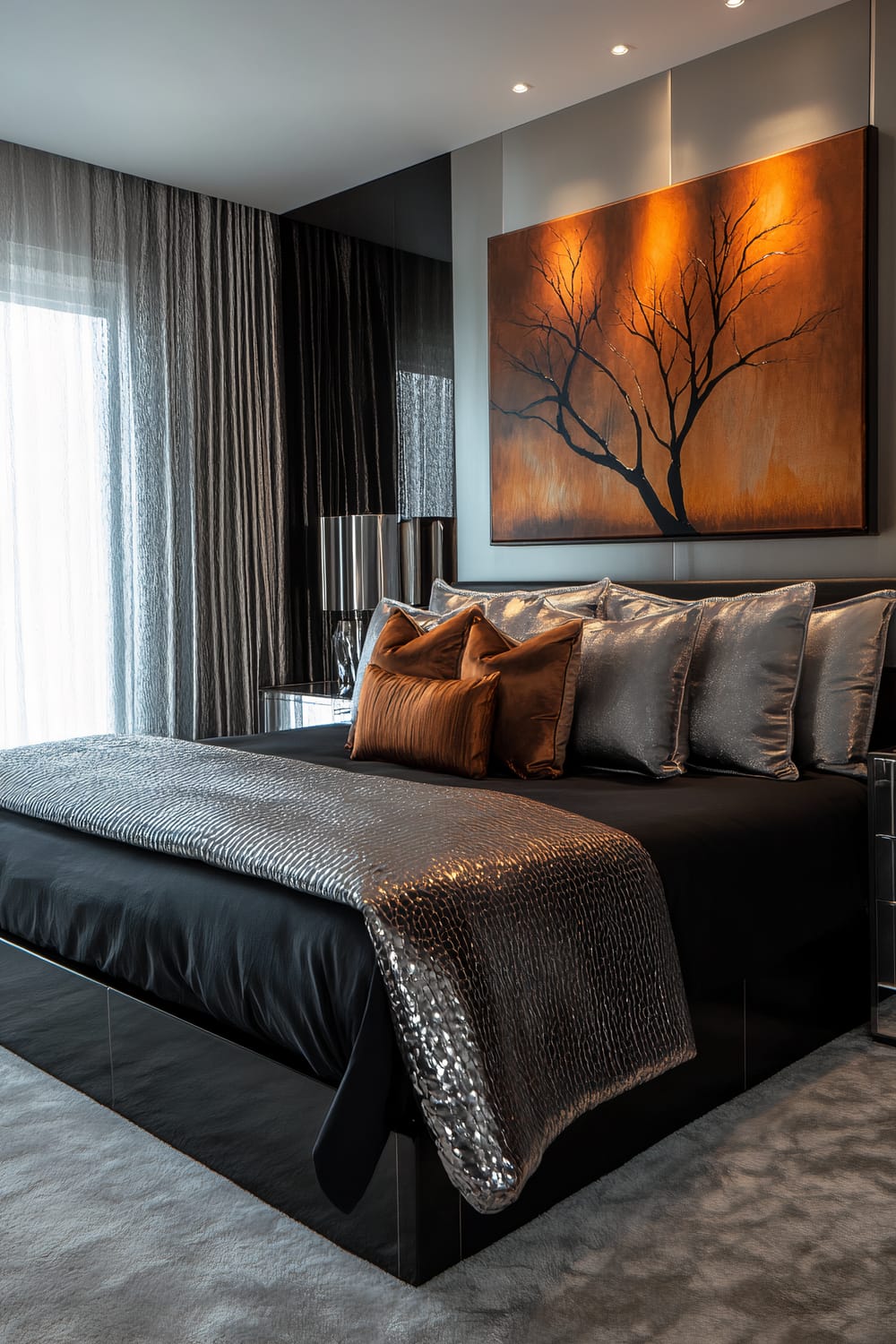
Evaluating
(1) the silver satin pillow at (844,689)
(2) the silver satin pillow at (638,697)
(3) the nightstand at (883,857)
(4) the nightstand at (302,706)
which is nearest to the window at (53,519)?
(4) the nightstand at (302,706)

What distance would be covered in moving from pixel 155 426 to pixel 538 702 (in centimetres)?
251

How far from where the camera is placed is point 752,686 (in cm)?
282

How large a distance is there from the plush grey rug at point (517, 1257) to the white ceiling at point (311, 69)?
2.95 metres

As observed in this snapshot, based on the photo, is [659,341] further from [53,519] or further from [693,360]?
[53,519]

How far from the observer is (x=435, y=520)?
4.43 meters

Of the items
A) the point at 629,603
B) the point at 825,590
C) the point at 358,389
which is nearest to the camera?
the point at 825,590

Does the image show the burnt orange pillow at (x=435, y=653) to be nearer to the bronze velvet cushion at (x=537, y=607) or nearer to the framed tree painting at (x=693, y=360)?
the bronze velvet cushion at (x=537, y=607)

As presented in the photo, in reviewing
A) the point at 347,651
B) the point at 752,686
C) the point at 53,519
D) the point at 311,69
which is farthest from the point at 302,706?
the point at 311,69

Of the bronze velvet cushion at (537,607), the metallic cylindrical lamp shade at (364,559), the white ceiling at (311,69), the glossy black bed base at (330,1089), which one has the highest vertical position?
the white ceiling at (311,69)

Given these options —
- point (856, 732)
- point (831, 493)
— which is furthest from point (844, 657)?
point (831, 493)

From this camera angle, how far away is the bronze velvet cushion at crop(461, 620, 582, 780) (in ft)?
9.39

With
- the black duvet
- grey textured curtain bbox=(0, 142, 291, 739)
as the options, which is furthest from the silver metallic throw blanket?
grey textured curtain bbox=(0, 142, 291, 739)

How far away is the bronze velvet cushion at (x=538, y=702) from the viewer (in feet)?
9.39

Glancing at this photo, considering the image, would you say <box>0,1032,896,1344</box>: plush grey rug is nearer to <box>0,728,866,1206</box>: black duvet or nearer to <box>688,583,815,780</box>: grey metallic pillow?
<box>0,728,866,1206</box>: black duvet
